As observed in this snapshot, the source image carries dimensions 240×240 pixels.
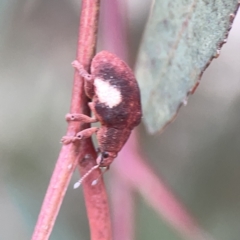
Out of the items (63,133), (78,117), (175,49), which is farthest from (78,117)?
(63,133)

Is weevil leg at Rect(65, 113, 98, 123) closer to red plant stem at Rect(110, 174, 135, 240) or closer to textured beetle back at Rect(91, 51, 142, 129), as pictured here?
textured beetle back at Rect(91, 51, 142, 129)

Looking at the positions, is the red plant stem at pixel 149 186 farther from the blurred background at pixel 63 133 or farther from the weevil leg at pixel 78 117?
the weevil leg at pixel 78 117

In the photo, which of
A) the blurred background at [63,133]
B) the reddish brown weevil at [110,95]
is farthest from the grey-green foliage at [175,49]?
the blurred background at [63,133]

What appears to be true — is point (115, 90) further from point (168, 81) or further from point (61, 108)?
point (61, 108)

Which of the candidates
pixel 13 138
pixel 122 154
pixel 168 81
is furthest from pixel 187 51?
pixel 13 138

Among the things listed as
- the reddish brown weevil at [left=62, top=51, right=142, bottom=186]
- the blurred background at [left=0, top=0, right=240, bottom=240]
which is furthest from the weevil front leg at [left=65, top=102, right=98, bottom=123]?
the blurred background at [left=0, top=0, right=240, bottom=240]

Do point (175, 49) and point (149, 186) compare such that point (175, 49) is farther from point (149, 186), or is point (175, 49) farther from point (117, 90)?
point (149, 186)
